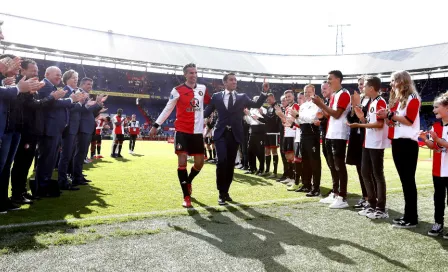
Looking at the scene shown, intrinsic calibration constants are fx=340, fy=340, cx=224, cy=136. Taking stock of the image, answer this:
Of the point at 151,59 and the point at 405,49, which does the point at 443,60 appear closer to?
the point at 405,49

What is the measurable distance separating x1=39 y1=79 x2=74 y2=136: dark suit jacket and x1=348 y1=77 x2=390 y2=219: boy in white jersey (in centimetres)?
471

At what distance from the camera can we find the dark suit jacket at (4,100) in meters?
4.20

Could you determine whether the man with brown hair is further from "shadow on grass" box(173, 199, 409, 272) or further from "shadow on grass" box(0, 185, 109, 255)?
"shadow on grass" box(0, 185, 109, 255)

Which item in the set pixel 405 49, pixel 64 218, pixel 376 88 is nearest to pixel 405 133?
pixel 376 88

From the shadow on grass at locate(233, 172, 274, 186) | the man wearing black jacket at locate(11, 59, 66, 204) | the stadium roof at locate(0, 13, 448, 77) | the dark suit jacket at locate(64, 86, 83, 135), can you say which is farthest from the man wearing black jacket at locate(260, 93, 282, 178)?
the stadium roof at locate(0, 13, 448, 77)

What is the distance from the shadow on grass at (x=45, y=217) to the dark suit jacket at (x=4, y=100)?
1.16 metres

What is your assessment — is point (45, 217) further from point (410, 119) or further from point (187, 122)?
point (410, 119)

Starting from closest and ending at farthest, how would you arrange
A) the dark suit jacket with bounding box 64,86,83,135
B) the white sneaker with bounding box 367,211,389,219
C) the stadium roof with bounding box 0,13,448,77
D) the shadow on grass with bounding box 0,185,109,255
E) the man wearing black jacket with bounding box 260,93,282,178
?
the shadow on grass with bounding box 0,185,109,255 → the white sneaker with bounding box 367,211,389,219 → the dark suit jacket with bounding box 64,86,83,135 → the man wearing black jacket with bounding box 260,93,282,178 → the stadium roof with bounding box 0,13,448,77

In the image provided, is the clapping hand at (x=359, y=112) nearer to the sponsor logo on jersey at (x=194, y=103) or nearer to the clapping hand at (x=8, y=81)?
the sponsor logo on jersey at (x=194, y=103)

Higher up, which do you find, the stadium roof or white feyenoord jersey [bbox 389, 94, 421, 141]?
the stadium roof

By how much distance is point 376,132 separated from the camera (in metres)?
4.84

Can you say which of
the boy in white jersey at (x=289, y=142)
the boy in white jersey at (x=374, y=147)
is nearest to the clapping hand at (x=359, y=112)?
the boy in white jersey at (x=374, y=147)

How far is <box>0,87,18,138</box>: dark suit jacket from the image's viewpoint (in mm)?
4199

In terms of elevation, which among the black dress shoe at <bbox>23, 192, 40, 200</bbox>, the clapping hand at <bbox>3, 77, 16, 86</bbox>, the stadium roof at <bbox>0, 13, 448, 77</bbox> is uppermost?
the stadium roof at <bbox>0, 13, 448, 77</bbox>
